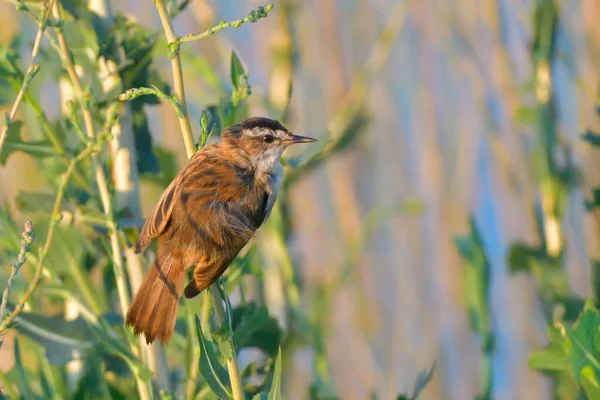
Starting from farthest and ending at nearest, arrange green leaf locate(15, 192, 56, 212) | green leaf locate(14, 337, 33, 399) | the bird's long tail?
green leaf locate(15, 192, 56, 212)
green leaf locate(14, 337, 33, 399)
the bird's long tail

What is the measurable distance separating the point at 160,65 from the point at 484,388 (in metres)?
1.40

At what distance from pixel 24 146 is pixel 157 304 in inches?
14.6

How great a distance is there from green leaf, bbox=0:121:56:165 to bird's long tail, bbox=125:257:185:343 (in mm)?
270

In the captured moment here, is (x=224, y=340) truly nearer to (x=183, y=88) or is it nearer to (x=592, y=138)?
(x=183, y=88)

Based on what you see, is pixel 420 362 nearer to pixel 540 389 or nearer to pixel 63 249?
pixel 540 389

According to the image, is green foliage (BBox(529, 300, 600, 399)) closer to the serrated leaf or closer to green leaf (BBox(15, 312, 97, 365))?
the serrated leaf

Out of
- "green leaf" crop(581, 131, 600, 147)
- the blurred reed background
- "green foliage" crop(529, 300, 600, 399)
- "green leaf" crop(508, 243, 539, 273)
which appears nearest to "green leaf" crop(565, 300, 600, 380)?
"green foliage" crop(529, 300, 600, 399)

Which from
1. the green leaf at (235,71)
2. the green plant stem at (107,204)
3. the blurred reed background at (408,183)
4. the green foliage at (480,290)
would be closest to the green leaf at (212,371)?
the green plant stem at (107,204)

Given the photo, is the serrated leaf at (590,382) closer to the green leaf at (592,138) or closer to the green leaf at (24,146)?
the green leaf at (592,138)

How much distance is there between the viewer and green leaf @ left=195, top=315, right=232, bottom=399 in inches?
39.8

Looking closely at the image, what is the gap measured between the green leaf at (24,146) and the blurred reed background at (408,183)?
3.18ft

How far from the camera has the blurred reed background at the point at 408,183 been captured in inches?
97.8

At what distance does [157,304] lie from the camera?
120cm

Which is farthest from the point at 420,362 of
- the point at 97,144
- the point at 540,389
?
the point at 97,144
